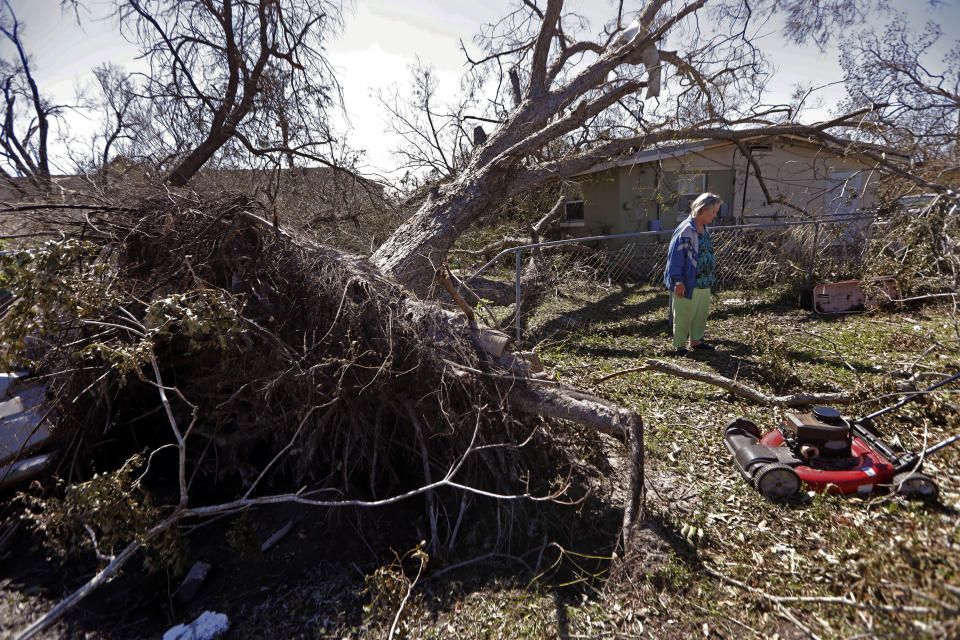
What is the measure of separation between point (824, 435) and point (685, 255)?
2599 millimetres

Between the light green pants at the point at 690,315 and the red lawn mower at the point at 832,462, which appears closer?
the red lawn mower at the point at 832,462

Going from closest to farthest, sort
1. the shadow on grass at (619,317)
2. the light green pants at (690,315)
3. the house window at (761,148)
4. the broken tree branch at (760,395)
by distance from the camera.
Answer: the broken tree branch at (760,395), the light green pants at (690,315), the shadow on grass at (619,317), the house window at (761,148)

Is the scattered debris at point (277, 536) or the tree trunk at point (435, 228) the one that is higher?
the tree trunk at point (435, 228)

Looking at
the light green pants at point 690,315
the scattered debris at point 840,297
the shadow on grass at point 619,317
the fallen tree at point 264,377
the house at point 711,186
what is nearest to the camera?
the fallen tree at point 264,377

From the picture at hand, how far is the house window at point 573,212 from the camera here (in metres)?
13.1

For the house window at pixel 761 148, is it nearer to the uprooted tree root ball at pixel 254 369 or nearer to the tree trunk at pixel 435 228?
the tree trunk at pixel 435 228

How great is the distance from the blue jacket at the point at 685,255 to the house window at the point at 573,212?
8338 millimetres

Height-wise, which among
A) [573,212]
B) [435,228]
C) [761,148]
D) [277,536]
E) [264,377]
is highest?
[761,148]

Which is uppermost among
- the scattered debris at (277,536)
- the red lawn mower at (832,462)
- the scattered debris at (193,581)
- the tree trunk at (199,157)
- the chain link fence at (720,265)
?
the tree trunk at (199,157)

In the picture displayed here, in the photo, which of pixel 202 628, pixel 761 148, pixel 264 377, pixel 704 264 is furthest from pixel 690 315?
pixel 761 148

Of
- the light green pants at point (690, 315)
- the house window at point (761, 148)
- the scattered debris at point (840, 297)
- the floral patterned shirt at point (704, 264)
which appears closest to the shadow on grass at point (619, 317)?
the scattered debris at point (840, 297)

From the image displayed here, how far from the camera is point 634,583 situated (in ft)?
7.38

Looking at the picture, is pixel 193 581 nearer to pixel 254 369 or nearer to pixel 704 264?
pixel 254 369

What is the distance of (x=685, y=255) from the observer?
191 inches
